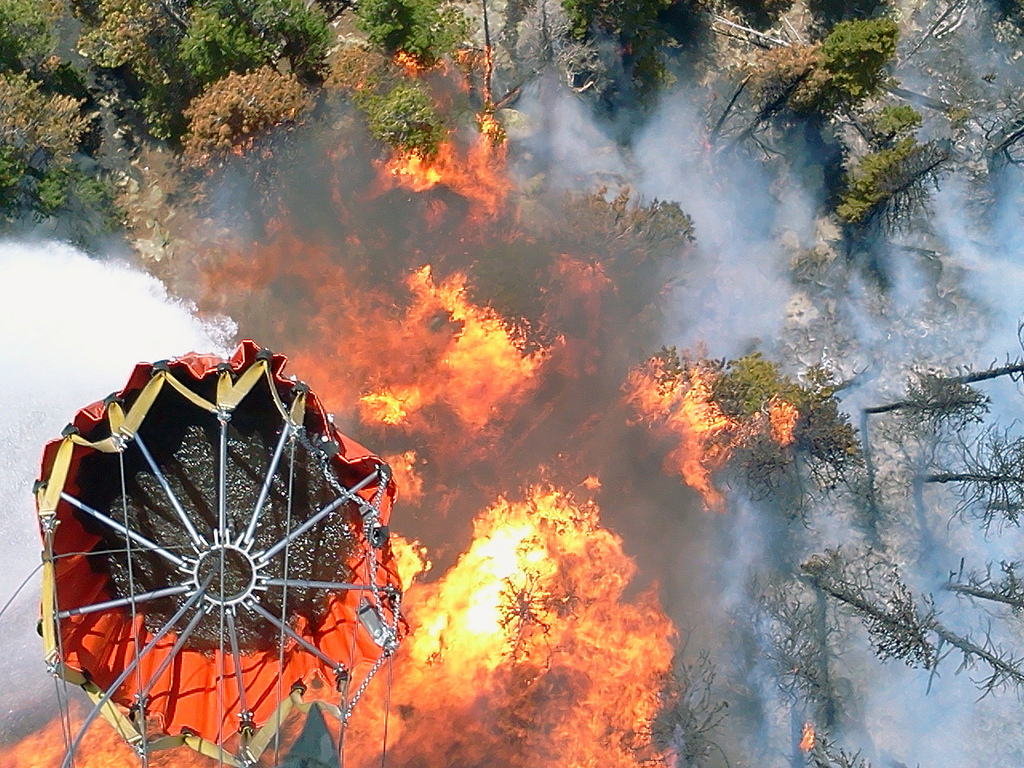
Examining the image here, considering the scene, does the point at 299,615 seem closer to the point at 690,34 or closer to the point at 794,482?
the point at 794,482

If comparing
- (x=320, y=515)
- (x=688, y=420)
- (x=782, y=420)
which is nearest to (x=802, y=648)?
(x=782, y=420)

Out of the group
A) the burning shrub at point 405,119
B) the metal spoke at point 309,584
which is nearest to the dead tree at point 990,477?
the metal spoke at point 309,584

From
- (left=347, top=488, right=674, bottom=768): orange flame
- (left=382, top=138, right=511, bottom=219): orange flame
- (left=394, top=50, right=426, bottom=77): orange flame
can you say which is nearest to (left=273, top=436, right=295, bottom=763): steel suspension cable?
(left=347, top=488, right=674, bottom=768): orange flame

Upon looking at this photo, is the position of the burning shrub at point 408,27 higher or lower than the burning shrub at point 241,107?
higher

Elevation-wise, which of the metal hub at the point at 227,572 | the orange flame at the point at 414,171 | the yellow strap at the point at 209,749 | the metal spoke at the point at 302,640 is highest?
the orange flame at the point at 414,171

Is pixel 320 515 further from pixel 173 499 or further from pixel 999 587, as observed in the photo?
pixel 999 587

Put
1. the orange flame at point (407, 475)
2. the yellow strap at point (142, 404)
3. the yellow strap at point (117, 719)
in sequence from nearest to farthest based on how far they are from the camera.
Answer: the yellow strap at point (117, 719), the yellow strap at point (142, 404), the orange flame at point (407, 475)

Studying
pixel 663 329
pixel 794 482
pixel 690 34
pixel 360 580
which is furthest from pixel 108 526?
pixel 690 34

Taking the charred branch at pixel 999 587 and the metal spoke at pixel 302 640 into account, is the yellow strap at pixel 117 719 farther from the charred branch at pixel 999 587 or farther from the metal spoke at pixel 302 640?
the charred branch at pixel 999 587
